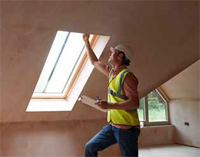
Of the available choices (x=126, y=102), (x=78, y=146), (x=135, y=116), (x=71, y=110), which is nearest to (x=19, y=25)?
(x=126, y=102)

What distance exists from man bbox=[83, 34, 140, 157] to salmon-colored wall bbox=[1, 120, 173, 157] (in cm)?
101

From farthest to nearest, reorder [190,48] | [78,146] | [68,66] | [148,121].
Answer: [148,121] → [78,146] → [68,66] → [190,48]

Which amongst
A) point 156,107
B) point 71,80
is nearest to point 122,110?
point 71,80

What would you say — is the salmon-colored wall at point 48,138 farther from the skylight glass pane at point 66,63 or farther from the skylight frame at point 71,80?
the skylight glass pane at point 66,63

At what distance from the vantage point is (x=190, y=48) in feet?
7.87

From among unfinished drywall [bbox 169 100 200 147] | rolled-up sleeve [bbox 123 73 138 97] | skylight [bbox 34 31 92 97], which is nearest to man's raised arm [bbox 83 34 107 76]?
skylight [bbox 34 31 92 97]

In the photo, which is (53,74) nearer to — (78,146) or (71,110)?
(71,110)

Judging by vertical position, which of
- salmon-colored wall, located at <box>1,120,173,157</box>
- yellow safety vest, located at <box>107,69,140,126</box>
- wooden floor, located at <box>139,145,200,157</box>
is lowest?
wooden floor, located at <box>139,145,200,157</box>

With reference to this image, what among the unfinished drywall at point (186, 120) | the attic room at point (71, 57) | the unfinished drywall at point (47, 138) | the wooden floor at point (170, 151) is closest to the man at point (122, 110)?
the attic room at point (71, 57)

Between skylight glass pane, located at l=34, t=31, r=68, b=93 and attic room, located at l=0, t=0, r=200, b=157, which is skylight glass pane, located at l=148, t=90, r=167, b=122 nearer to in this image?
attic room, located at l=0, t=0, r=200, b=157

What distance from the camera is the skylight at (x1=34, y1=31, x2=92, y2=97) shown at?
7.60ft

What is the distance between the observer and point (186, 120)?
4695mm

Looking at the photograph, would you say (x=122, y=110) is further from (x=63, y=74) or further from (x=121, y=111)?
(x=63, y=74)

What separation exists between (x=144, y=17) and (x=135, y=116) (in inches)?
33.3
